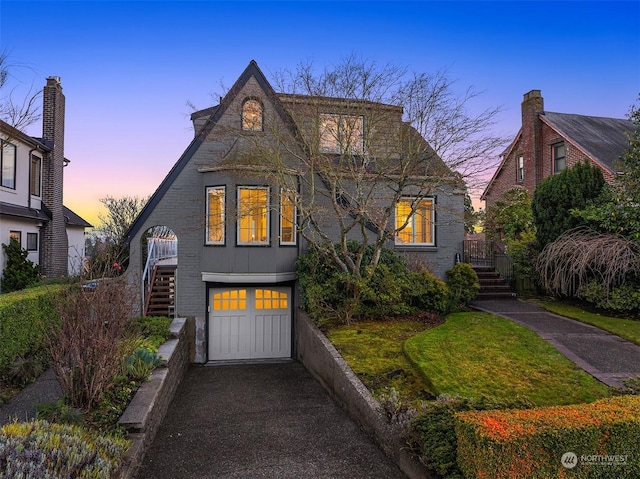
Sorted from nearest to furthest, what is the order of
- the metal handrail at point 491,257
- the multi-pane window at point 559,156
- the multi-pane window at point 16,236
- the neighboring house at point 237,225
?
the neighboring house at point 237,225 → the metal handrail at point 491,257 → the multi-pane window at point 16,236 → the multi-pane window at point 559,156

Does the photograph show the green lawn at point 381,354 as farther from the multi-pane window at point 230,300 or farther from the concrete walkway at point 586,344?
the multi-pane window at point 230,300

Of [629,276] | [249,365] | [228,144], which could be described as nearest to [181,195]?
[228,144]

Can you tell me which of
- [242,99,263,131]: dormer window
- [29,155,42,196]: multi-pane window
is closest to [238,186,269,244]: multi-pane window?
[242,99,263,131]: dormer window

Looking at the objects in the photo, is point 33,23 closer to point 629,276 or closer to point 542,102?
point 629,276

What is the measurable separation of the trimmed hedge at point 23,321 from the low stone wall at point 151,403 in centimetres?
241

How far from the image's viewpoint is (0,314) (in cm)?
652

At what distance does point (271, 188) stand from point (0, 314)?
265 inches

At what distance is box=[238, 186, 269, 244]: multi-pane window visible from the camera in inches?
432

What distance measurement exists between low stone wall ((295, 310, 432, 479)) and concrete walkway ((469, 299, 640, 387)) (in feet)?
11.4

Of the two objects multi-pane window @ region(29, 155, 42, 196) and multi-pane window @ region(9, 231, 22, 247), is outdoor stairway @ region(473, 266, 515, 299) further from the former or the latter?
multi-pane window @ region(29, 155, 42, 196)

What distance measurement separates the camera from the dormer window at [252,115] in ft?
35.3

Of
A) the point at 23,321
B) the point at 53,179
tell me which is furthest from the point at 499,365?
the point at 53,179

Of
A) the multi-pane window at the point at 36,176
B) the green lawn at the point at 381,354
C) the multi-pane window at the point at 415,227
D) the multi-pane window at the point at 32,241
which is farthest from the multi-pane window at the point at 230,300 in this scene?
the multi-pane window at the point at 36,176

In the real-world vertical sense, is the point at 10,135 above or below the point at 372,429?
above
